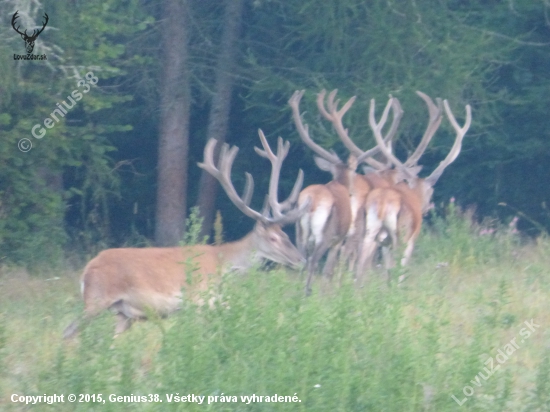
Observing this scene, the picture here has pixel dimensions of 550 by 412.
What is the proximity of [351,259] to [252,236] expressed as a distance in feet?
6.00

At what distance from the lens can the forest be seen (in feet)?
33.0

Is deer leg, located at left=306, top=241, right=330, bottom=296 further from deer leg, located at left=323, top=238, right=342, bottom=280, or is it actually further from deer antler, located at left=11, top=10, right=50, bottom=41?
deer antler, located at left=11, top=10, right=50, bottom=41

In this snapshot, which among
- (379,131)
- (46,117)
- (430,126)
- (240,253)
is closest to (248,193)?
(240,253)

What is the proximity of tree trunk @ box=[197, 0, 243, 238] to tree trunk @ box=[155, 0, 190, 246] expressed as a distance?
56 cm

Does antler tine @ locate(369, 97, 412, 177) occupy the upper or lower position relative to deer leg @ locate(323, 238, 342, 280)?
upper

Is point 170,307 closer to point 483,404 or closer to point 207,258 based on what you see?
point 207,258

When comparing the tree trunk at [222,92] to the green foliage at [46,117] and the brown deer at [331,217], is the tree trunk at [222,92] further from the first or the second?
the brown deer at [331,217]

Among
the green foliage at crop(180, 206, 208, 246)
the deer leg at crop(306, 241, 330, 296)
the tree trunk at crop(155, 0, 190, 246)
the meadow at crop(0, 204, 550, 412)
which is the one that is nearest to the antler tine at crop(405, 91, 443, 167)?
the deer leg at crop(306, 241, 330, 296)

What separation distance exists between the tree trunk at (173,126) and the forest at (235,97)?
2 centimetres

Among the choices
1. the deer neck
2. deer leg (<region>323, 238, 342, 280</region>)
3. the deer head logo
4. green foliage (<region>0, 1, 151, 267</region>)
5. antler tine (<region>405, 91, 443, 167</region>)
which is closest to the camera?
the deer neck

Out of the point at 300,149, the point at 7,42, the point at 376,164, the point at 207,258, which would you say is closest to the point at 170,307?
the point at 207,258

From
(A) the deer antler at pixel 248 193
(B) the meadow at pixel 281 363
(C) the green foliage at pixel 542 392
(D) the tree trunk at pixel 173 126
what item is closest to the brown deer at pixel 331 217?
(A) the deer antler at pixel 248 193

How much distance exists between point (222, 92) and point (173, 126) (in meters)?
1.05

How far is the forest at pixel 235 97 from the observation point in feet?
33.0
